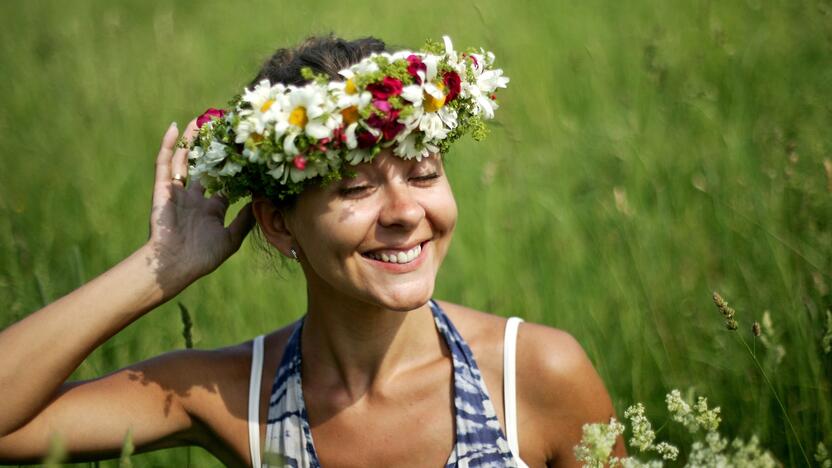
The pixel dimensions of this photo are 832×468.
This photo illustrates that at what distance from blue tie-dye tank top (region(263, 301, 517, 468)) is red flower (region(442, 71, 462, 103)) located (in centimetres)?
77

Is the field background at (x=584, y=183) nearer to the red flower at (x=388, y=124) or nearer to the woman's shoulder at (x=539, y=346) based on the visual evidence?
the woman's shoulder at (x=539, y=346)

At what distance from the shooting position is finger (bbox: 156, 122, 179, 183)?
10.0 feet

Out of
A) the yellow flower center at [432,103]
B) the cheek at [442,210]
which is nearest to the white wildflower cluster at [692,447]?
the cheek at [442,210]

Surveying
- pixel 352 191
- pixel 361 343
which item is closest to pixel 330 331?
pixel 361 343

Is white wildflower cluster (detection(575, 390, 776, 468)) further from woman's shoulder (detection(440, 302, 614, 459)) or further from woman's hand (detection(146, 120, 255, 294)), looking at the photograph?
woman's hand (detection(146, 120, 255, 294))

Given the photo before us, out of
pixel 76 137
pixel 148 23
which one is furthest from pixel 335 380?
pixel 148 23

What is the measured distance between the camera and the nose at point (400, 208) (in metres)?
2.61

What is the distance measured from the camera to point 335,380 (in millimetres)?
3074

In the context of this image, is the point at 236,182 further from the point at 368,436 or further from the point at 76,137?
the point at 76,137

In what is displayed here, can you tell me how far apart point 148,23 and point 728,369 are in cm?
654

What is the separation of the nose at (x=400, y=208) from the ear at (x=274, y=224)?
1.36 feet

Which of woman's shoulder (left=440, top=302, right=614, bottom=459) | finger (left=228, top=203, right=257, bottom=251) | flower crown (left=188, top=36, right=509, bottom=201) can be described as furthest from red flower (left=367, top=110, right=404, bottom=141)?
Result: woman's shoulder (left=440, top=302, right=614, bottom=459)

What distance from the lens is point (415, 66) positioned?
2561 millimetres

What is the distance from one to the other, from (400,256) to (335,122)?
0.43 m
